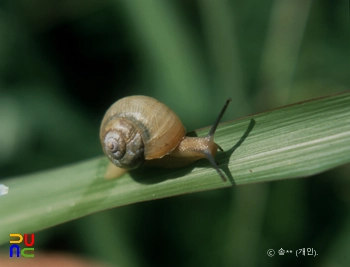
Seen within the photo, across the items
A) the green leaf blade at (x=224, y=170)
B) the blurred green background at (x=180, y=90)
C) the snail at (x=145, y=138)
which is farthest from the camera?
the blurred green background at (x=180, y=90)

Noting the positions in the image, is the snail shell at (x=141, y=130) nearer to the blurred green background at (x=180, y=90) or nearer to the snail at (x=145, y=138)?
the snail at (x=145, y=138)

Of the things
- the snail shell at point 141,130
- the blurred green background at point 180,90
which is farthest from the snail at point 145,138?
the blurred green background at point 180,90

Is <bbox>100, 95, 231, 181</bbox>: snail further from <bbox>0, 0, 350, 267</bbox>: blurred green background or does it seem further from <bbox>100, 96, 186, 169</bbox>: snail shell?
<bbox>0, 0, 350, 267</bbox>: blurred green background

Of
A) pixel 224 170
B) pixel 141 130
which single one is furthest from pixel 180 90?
pixel 224 170

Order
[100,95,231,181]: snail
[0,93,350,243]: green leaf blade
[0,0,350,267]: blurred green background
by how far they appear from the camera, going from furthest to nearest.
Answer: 1. [0,0,350,267]: blurred green background
2. [100,95,231,181]: snail
3. [0,93,350,243]: green leaf blade

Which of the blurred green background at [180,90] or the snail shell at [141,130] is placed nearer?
the snail shell at [141,130]

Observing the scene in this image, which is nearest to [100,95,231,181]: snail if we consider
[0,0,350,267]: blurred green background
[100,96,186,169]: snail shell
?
[100,96,186,169]: snail shell

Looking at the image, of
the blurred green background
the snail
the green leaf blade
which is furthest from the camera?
the blurred green background

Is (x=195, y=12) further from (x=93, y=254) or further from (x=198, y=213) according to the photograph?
(x=93, y=254)
